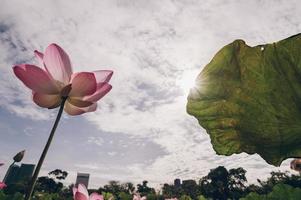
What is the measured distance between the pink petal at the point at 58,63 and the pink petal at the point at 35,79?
0.04 metres

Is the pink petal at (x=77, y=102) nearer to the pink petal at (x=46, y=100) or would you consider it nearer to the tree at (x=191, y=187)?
the pink petal at (x=46, y=100)

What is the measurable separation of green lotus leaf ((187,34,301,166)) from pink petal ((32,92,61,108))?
560mm

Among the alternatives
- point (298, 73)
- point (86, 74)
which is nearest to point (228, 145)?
point (298, 73)

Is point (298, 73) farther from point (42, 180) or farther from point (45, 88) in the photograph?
point (42, 180)

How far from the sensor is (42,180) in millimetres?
51875

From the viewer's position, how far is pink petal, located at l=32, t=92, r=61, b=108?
44.3 inches

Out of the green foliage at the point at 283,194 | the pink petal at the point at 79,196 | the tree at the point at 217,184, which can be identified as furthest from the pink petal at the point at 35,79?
the tree at the point at 217,184

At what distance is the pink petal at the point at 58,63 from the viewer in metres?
1.15

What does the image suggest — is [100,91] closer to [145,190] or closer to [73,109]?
[73,109]

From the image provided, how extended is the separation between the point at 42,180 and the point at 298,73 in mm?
56511

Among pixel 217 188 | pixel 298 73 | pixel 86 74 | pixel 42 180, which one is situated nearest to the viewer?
pixel 298 73

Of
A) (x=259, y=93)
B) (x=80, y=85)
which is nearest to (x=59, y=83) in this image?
(x=80, y=85)

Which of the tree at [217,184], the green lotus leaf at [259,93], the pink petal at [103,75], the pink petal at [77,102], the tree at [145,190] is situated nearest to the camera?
the green lotus leaf at [259,93]

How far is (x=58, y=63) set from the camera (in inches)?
45.9
